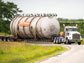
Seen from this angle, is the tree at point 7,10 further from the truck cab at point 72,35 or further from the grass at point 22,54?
the grass at point 22,54

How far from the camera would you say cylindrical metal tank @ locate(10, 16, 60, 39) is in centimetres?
4494

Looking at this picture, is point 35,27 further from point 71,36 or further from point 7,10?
point 7,10

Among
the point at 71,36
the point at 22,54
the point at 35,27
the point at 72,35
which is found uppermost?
the point at 35,27

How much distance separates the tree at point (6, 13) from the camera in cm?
6284

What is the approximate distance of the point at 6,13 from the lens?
216 feet

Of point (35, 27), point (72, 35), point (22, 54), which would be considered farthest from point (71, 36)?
point (22, 54)

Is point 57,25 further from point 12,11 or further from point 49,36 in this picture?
point 12,11

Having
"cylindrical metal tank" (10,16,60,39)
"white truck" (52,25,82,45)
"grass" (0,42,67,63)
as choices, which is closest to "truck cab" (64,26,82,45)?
"white truck" (52,25,82,45)

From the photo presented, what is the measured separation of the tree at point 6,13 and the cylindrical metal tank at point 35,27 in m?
13.8

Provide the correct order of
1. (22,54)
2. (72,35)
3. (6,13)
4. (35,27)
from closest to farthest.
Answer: (22,54), (72,35), (35,27), (6,13)

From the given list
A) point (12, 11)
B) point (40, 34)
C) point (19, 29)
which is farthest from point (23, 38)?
point (12, 11)

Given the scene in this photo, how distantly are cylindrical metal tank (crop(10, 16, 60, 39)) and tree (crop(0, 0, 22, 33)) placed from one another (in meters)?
13.8

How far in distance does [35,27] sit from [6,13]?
21.2 meters

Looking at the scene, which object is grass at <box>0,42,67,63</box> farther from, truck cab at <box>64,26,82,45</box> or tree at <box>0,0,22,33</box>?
tree at <box>0,0,22,33</box>
